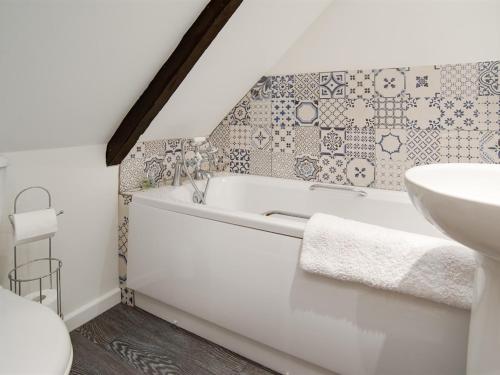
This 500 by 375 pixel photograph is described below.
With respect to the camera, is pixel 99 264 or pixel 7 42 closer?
pixel 7 42

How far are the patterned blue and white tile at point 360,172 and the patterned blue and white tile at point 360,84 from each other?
0.40m

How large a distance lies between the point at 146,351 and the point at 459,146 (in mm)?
1955

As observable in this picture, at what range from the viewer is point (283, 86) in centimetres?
250

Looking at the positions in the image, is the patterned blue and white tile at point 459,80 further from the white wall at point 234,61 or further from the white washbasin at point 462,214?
the white washbasin at point 462,214

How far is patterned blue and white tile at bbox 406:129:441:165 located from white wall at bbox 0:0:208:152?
4.47ft

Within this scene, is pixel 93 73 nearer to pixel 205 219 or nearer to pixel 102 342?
pixel 205 219

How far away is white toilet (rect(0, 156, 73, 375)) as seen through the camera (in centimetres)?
90

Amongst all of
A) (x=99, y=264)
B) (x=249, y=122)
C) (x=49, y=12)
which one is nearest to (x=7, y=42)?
(x=49, y=12)

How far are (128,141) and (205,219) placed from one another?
0.63 m

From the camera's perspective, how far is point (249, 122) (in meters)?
2.65

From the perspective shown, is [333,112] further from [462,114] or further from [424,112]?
[462,114]

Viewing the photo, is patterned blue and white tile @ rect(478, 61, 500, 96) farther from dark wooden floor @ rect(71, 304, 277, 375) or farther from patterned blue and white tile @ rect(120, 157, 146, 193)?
patterned blue and white tile @ rect(120, 157, 146, 193)

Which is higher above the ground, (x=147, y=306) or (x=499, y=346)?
(x=499, y=346)

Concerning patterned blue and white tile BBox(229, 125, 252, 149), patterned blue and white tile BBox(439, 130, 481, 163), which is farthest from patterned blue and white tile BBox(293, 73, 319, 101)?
patterned blue and white tile BBox(439, 130, 481, 163)
